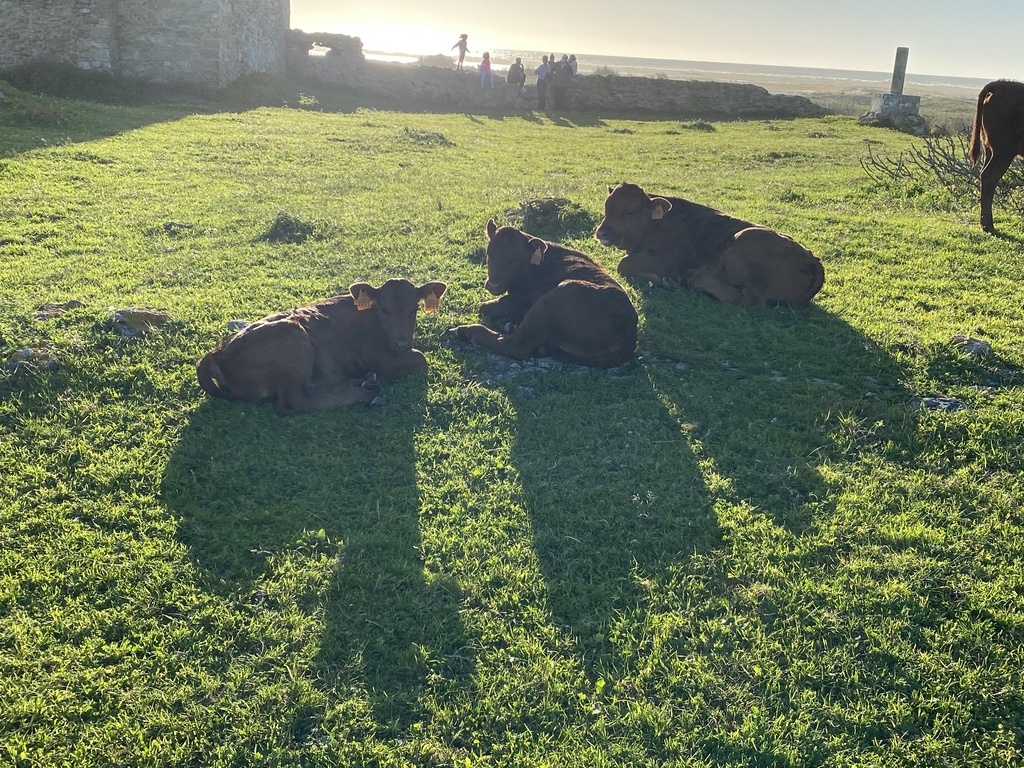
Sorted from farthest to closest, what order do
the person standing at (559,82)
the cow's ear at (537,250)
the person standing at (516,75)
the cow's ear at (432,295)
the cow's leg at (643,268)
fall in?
1. the person standing at (516,75)
2. the person standing at (559,82)
3. the cow's leg at (643,268)
4. the cow's ear at (537,250)
5. the cow's ear at (432,295)

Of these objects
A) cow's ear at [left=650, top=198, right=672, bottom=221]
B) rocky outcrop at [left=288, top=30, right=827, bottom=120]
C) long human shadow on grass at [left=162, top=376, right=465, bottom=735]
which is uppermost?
rocky outcrop at [left=288, top=30, right=827, bottom=120]

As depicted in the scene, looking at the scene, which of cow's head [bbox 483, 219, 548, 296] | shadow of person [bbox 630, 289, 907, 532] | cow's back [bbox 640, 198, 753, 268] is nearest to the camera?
shadow of person [bbox 630, 289, 907, 532]

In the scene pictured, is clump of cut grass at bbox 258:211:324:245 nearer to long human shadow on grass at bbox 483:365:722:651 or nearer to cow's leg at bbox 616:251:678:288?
cow's leg at bbox 616:251:678:288

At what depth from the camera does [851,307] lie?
8.20 metres

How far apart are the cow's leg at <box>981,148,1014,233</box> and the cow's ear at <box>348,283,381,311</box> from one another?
33.7 feet

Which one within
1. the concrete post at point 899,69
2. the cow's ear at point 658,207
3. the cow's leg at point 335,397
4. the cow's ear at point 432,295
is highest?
the concrete post at point 899,69

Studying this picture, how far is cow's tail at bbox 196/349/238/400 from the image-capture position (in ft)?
19.2

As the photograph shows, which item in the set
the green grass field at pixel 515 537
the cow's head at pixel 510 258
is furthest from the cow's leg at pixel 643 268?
the cow's head at pixel 510 258

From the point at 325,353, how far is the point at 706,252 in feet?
17.3

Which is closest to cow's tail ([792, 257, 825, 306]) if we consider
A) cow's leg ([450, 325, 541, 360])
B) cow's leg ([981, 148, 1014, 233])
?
cow's leg ([450, 325, 541, 360])

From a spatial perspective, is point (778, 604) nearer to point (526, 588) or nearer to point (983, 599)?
point (983, 599)

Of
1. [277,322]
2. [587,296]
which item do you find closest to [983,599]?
[587,296]

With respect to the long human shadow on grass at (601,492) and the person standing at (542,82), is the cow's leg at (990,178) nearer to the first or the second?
the long human shadow on grass at (601,492)

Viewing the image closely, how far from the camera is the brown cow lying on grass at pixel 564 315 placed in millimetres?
6801
